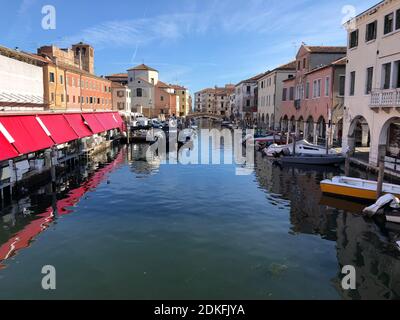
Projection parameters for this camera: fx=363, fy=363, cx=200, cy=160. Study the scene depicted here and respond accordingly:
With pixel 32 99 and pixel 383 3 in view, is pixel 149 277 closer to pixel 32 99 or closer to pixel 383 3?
pixel 383 3

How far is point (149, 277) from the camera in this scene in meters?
10.1

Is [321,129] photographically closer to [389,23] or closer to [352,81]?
[352,81]

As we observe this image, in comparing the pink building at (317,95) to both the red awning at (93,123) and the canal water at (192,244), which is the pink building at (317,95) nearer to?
the canal water at (192,244)

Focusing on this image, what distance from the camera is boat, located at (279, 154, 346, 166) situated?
28.4 meters

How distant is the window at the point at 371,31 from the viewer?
23.5 m

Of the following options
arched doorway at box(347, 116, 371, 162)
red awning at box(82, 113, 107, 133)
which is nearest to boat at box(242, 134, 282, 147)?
arched doorway at box(347, 116, 371, 162)

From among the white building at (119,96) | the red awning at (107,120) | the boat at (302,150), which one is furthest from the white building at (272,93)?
the white building at (119,96)

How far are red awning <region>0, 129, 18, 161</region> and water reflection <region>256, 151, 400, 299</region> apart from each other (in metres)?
12.1

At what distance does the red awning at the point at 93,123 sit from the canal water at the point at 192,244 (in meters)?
10.0

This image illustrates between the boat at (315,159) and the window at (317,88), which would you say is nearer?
the boat at (315,159)

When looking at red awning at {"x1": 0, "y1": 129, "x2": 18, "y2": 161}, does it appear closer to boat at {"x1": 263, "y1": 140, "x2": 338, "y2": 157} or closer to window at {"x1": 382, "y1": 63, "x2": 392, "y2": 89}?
window at {"x1": 382, "y1": 63, "x2": 392, "y2": 89}

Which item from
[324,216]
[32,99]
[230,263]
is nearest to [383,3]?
[324,216]

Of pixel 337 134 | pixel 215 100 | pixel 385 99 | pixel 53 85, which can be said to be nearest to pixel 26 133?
pixel 385 99
